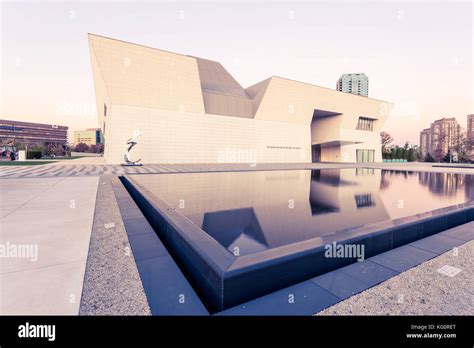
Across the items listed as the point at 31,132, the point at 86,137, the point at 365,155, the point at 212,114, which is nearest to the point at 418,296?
the point at 212,114

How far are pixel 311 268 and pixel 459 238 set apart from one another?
3.67m

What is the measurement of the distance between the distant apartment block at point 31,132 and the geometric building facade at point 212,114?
104 meters

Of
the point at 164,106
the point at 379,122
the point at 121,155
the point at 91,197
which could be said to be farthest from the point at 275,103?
the point at 91,197

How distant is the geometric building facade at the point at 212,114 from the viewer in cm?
2625

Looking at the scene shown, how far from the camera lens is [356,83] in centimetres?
14375

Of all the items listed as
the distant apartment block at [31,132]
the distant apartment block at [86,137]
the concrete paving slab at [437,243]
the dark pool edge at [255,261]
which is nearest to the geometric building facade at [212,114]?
the dark pool edge at [255,261]

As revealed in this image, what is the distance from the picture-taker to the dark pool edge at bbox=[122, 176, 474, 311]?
7.39 feet

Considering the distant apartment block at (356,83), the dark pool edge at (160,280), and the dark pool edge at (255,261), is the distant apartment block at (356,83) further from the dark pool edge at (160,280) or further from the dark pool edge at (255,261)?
the dark pool edge at (160,280)

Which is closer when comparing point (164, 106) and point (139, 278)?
point (139, 278)

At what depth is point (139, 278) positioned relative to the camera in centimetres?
263

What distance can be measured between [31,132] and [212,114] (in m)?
130
